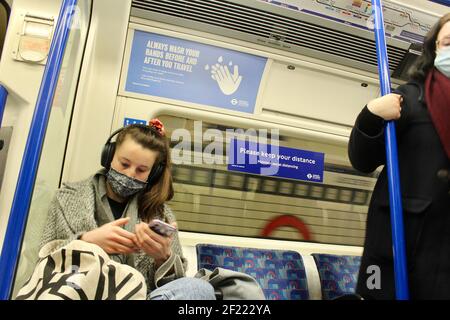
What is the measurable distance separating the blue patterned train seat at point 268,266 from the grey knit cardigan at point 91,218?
96 centimetres

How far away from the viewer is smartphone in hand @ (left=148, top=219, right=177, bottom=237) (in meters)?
1.37

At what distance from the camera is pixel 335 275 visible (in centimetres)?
295

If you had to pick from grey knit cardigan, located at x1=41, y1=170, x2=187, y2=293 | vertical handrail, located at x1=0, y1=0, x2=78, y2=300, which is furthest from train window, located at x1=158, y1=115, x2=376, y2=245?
vertical handrail, located at x1=0, y1=0, x2=78, y2=300

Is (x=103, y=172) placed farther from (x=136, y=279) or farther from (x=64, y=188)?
(x=136, y=279)

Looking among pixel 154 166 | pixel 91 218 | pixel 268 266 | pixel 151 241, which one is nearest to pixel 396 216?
pixel 151 241

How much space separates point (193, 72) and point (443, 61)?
2068 mm

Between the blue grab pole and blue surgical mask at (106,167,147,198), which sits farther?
blue surgical mask at (106,167,147,198)

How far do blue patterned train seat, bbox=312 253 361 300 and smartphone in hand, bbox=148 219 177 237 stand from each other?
192 centimetres

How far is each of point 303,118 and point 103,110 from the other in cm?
183

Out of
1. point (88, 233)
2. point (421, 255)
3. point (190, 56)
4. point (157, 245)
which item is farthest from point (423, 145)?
point (190, 56)

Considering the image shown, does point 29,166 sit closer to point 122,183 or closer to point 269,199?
point 122,183

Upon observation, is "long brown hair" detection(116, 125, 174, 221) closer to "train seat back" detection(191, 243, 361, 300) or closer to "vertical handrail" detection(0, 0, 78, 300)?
"vertical handrail" detection(0, 0, 78, 300)

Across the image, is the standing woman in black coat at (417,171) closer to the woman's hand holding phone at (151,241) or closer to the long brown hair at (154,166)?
the woman's hand holding phone at (151,241)

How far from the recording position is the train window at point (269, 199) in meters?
3.18
